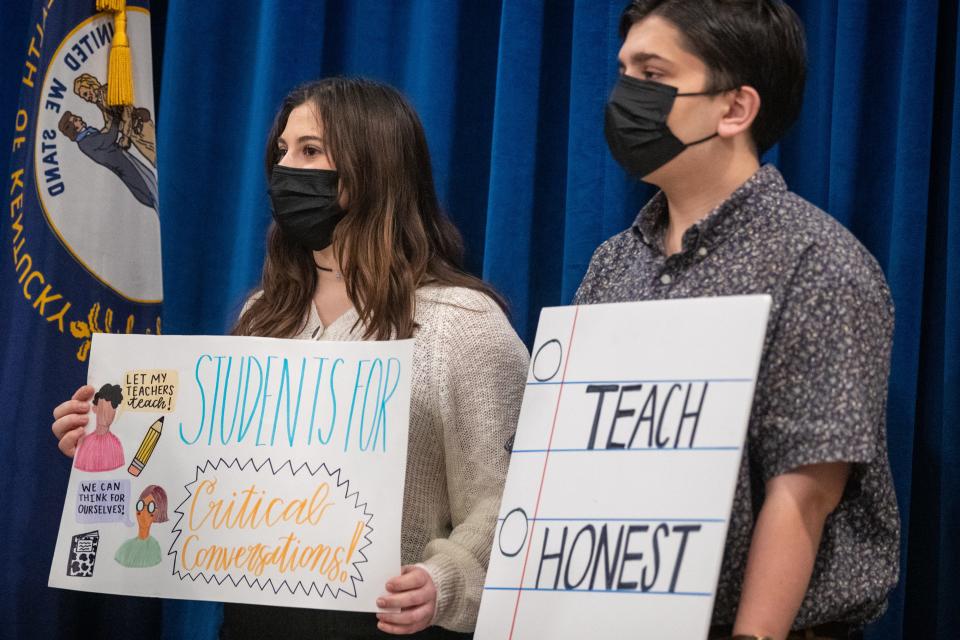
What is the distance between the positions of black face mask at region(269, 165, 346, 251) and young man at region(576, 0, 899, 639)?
1.88ft

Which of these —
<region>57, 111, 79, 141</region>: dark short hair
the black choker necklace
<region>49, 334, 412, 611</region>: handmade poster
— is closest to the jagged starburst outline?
<region>49, 334, 412, 611</region>: handmade poster

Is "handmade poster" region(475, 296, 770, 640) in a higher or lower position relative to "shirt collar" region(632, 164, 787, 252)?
lower

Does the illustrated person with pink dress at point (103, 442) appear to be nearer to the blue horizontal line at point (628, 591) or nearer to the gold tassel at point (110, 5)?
the blue horizontal line at point (628, 591)

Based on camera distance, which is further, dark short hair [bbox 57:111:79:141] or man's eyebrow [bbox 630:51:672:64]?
dark short hair [bbox 57:111:79:141]

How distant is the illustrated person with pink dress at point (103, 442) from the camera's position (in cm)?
183

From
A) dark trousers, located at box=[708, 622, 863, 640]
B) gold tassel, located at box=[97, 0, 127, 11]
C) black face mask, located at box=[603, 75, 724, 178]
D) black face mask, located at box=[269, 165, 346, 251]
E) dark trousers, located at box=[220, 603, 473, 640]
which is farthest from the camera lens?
gold tassel, located at box=[97, 0, 127, 11]

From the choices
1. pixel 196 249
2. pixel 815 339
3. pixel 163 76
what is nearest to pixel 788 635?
pixel 815 339

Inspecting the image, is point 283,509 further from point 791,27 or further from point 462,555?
point 791,27

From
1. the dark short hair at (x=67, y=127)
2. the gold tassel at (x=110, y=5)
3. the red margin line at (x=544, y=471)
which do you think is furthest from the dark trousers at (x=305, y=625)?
the gold tassel at (x=110, y=5)

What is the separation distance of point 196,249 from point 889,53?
162cm

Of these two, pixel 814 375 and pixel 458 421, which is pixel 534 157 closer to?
pixel 458 421

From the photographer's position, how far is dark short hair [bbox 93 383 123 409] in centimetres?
184

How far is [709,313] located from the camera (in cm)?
140

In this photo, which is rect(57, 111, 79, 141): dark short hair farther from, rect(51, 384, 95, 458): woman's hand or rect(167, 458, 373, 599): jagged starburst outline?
rect(167, 458, 373, 599): jagged starburst outline
